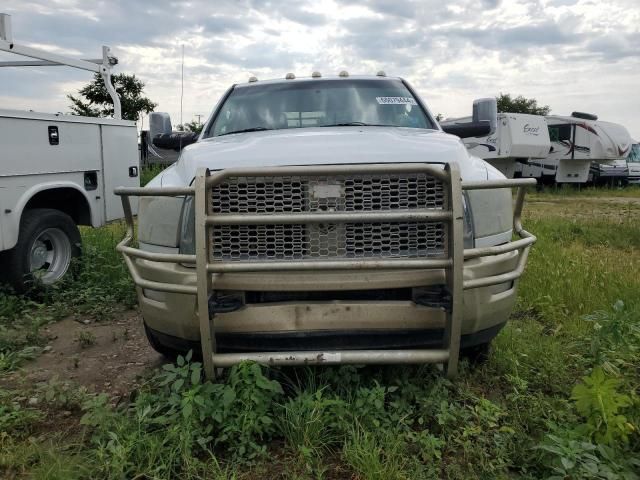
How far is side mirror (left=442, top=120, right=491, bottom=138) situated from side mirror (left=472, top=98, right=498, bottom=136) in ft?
0.18

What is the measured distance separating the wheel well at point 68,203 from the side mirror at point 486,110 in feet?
12.1

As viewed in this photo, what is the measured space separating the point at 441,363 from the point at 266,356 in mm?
814

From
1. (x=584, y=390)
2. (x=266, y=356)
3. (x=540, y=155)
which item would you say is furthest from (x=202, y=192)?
(x=540, y=155)

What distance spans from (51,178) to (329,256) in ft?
11.3

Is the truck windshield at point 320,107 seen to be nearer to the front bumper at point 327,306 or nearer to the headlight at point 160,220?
the headlight at point 160,220

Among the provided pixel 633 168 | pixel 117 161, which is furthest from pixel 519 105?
pixel 117 161

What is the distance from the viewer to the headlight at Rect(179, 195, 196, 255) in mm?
2664

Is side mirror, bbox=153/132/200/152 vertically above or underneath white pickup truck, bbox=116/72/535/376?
above

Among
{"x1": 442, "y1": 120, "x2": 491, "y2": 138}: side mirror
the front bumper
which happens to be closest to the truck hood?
the front bumper

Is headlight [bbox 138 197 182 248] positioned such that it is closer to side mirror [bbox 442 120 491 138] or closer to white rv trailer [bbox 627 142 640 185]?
side mirror [bbox 442 120 491 138]

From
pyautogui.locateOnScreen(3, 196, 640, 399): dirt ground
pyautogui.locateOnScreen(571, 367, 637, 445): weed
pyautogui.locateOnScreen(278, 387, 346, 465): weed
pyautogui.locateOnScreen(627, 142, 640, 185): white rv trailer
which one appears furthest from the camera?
pyautogui.locateOnScreen(627, 142, 640, 185): white rv trailer

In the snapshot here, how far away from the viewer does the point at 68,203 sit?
559cm

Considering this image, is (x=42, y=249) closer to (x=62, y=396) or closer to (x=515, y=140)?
(x=62, y=396)

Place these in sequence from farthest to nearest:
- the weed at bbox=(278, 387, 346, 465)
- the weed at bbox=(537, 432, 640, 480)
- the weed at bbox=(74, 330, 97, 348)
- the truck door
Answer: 1. the truck door
2. the weed at bbox=(74, 330, 97, 348)
3. the weed at bbox=(278, 387, 346, 465)
4. the weed at bbox=(537, 432, 640, 480)
